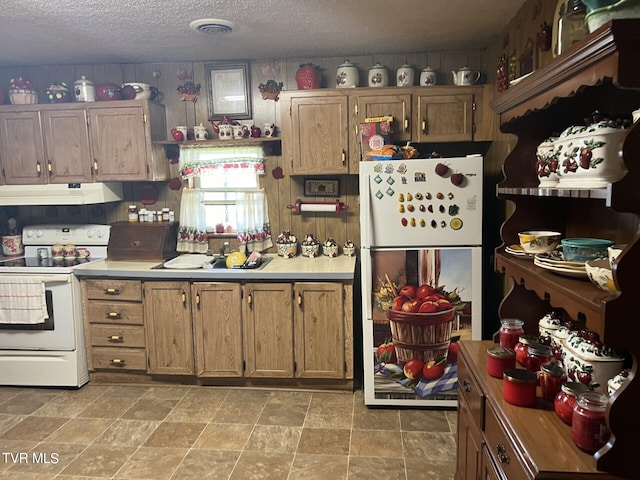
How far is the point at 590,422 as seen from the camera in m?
1.13

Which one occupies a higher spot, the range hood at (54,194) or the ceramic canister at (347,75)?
the ceramic canister at (347,75)

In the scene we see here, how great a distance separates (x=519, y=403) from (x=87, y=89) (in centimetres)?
353

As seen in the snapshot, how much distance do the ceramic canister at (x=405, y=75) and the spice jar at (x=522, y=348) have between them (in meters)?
2.19

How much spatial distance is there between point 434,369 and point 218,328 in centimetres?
145

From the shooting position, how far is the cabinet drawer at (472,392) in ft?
5.22

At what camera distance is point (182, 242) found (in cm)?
373

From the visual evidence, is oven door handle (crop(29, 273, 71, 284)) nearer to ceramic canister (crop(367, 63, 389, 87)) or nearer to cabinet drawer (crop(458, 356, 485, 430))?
ceramic canister (crop(367, 63, 389, 87))

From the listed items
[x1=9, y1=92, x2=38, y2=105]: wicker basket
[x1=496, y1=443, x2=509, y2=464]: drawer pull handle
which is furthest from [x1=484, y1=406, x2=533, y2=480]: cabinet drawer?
[x1=9, y1=92, x2=38, y2=105]: wicker basket

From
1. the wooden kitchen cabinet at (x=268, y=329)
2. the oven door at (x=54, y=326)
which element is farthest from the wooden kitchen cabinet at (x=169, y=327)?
the oven door at (x=54, y=326)

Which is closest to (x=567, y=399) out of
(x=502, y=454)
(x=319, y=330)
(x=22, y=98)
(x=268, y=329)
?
(x=502, y=454)

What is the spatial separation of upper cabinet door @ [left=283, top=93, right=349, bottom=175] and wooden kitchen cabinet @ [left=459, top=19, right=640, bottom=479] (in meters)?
1.56

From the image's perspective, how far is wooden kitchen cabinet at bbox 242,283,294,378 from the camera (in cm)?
313

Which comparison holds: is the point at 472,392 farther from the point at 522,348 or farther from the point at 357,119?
the point at 357,119

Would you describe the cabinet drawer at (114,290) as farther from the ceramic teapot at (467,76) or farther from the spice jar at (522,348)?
the ceramic teapot at (467,76)
